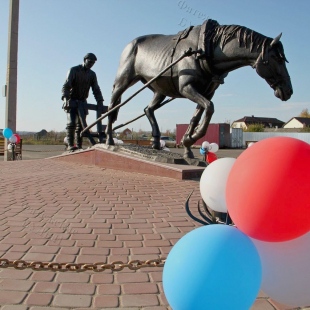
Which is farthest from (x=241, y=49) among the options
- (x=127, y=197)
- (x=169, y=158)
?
(x=127, y=197)

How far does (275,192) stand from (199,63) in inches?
229

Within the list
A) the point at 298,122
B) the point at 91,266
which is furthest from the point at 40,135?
the point at 298,122

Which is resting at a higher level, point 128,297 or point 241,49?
point 241,49

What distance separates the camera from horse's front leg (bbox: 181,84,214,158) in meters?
6.59

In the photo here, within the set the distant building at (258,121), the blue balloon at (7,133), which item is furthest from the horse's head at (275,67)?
the distant building at (258,121)

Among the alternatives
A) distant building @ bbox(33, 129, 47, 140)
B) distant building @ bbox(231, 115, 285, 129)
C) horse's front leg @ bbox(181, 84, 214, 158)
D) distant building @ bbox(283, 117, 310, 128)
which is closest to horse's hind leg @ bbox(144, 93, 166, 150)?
horse's front leg @ bbox(181, 84, 214, 158)

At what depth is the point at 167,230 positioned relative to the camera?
3.52 m

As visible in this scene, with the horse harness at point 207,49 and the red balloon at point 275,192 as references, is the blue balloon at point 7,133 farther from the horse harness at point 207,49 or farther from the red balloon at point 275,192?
the red balloon at point 275,192

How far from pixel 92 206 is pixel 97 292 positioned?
238 cm

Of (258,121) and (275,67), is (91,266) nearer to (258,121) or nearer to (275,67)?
(275,67)

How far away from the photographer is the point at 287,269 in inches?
62.5

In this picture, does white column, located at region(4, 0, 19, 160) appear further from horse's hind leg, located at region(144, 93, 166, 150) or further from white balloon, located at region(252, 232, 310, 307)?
white balloon, located at region(252, 232, 310, 307)

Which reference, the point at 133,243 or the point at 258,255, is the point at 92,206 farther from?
the point at 258,255

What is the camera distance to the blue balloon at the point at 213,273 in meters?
1.40
